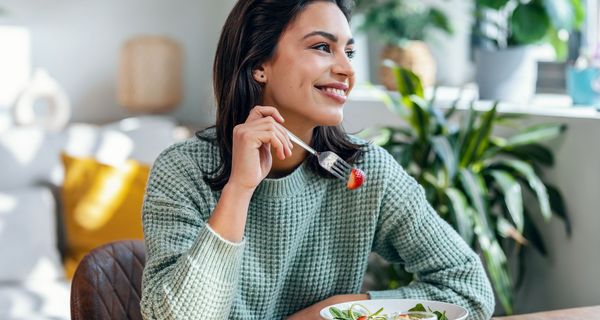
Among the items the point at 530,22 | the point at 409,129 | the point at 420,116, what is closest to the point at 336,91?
the point at 420,116

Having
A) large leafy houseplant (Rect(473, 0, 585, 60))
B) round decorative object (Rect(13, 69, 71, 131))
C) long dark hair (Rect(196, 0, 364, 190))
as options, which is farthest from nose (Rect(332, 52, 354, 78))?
round decorative object (Rect(13, 69, 71, 131))

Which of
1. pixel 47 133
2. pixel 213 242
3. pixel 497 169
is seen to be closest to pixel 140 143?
pixel 47 133

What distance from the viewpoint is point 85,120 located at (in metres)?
5.31

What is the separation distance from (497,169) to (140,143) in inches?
60.8

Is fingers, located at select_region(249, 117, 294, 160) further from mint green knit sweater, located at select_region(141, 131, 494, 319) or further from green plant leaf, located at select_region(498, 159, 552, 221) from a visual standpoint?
green plant leaf, located at select_region(498, 159, 552, 221)

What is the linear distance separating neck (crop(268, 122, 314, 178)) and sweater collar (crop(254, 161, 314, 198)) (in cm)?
2

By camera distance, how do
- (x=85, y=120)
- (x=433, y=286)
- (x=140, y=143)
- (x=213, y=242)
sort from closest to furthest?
(x=213, y=242)
(x=433, y=286)
(x=140, y=143)
(x=85, y=120)

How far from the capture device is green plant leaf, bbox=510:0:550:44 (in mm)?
2957

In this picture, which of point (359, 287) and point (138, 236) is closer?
point (359, 287)

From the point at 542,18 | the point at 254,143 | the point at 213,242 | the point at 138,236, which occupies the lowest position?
the point at 138,236

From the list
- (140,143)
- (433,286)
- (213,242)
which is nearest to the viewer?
(213,242)

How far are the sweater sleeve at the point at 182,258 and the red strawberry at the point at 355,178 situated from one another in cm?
22

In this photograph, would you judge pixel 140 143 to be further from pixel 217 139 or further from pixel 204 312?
pixel 204 312

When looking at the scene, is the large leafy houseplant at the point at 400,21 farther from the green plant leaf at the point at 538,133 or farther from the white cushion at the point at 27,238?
the white cushion at the point at 27,238
